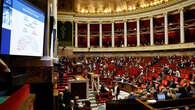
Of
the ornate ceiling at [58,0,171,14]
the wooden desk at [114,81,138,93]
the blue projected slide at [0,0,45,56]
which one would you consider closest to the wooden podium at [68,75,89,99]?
the wooden desk at [114,81,138,93]

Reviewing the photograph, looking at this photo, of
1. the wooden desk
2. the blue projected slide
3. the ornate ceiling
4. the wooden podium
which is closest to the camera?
the blue projected slide

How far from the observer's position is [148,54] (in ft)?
59.3

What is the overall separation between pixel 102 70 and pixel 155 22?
12910 millimetres

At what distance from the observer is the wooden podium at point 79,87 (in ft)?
25.2

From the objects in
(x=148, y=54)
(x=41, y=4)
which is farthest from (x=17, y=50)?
(x=148, y=54)

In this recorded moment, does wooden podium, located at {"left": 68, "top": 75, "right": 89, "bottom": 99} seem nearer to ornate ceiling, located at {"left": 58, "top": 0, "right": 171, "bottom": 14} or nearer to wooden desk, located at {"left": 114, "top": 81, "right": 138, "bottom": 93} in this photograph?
wooden desk, located at {"left": 114, "top": 81, "right": 138, "bottom": 93}

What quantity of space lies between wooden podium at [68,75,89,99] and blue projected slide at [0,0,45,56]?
20.6 ft

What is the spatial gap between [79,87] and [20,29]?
23.1 ft

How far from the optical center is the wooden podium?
768cm

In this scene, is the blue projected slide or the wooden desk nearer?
the blue projected slide

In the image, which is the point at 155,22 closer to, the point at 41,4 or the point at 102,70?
the point at 102,70

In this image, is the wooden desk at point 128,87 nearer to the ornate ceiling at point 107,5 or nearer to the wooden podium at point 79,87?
the wooden podium at point 79,87

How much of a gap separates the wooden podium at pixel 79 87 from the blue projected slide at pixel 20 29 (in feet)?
20.6

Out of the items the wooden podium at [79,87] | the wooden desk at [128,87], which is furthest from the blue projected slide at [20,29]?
the wooden desk at [128,87]
